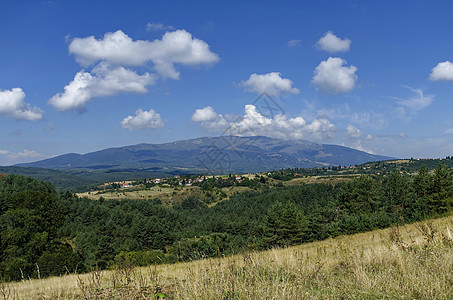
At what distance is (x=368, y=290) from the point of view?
4.45 metres

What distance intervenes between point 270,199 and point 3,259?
98.3m

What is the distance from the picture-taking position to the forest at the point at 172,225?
101ft

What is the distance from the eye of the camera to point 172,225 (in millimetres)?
99125

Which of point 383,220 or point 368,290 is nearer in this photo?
point 368,290

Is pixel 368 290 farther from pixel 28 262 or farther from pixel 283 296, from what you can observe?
pixel 28 262

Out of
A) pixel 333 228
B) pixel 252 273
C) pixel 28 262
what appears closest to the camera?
pixel 252 273

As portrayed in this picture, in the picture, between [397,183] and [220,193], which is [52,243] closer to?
[397,183]

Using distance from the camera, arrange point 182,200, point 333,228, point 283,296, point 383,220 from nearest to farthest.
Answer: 1. point 283,296
2. point 383,220
3. point 333,228
4. point 182,200

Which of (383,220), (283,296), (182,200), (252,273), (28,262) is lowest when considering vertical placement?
(182,200)

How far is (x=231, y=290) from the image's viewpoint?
4562mm

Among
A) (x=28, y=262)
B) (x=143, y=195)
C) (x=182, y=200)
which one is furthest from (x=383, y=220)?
(x=143, y=195)

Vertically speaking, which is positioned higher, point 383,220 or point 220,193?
point 383,220

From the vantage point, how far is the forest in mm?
30719

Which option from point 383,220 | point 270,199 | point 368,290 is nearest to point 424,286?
point 368,290
